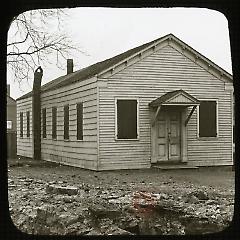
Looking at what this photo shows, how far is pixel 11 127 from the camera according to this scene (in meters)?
1.79

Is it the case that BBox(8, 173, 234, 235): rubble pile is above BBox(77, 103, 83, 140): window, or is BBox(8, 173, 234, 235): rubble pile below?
below

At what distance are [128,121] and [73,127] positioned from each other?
24 centimetres

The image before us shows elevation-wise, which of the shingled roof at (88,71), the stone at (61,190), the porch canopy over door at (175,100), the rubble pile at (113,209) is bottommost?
→ the rubble pile at (113,209)

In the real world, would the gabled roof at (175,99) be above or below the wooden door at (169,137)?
above

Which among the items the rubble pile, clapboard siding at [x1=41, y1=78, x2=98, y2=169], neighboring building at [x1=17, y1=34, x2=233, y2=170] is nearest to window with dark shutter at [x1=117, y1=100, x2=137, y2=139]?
neighboring building at [x1=17, y1=34, x2=233, y2=170]

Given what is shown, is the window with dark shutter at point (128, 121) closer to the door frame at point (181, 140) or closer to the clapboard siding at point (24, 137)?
the door frame at point (181, 140)

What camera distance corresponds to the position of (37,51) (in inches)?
73.7

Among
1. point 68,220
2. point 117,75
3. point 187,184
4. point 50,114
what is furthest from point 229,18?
point 68,220

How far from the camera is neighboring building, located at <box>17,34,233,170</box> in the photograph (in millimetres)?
1895

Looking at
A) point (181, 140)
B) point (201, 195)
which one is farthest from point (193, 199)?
point (181, 140)

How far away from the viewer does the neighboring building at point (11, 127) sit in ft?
5.79

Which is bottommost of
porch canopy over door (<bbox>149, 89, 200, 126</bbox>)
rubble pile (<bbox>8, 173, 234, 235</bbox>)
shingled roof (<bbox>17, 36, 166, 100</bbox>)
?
rubble pile (<bbox>8, 173, 234, 235</bbox>)

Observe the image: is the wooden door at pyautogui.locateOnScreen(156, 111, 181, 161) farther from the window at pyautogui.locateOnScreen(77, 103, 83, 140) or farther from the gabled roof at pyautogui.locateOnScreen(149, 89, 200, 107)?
the window at pyautogui.locateOnScreen(77, 103, 83, 140)

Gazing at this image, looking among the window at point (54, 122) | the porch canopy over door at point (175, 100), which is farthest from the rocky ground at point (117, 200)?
the porch canopy over door at point (175, 100)
